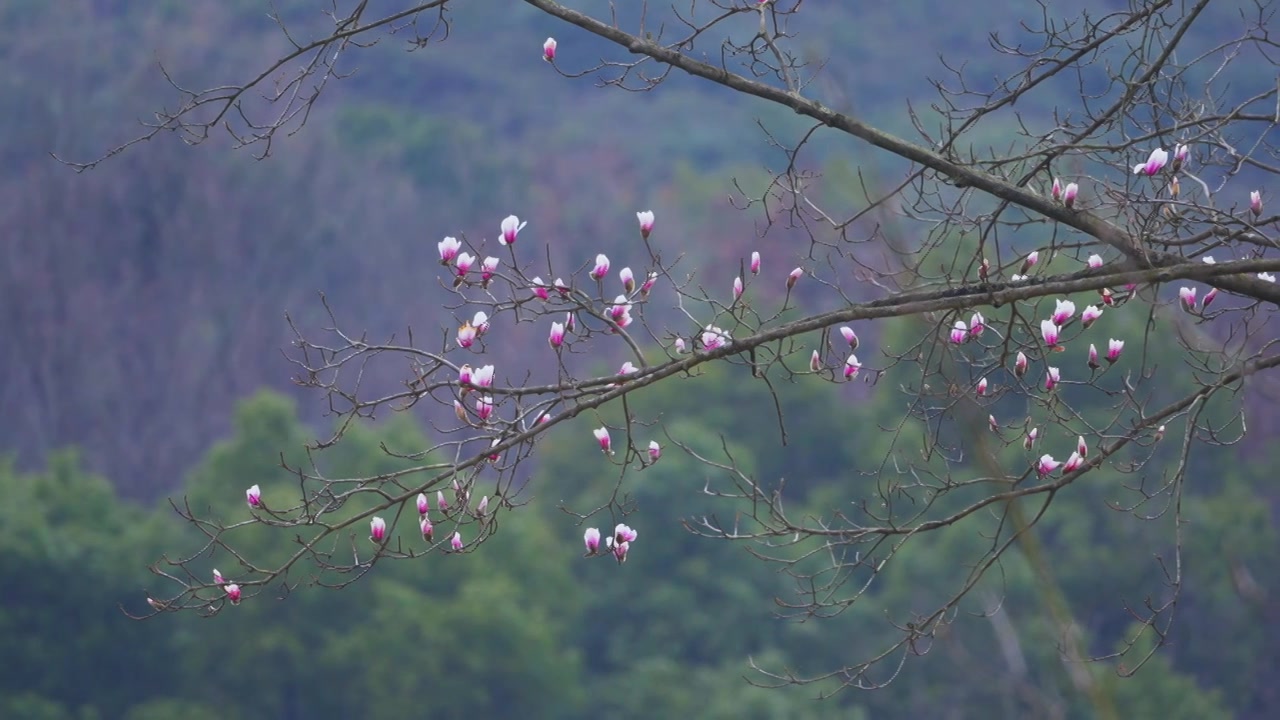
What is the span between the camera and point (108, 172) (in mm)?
30719

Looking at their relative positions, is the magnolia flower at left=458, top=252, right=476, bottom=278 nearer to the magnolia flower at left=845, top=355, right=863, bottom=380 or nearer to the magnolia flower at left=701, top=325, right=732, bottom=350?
the magnolia flower at left=701, top=325, right=732, bottom=350

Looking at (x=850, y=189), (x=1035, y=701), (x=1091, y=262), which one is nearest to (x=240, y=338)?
(x=850, y=189)

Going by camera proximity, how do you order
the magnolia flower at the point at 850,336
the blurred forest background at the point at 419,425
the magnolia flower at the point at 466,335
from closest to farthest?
the magnolia flower at the point at 466,335, the magnolia flower at the point at 850,336, the blurred forest background at the point at 419,425

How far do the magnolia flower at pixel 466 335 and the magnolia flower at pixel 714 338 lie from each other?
1.65ft

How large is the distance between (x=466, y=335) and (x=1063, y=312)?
127 cm

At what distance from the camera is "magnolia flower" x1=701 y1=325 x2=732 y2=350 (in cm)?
344

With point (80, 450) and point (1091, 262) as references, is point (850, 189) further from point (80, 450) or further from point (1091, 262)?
point (1091, 262)

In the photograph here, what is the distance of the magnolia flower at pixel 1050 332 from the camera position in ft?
11.1

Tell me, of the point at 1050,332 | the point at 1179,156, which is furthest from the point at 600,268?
the point at 1179,156

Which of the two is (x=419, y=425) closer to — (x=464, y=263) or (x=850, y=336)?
(x=850, y=336)

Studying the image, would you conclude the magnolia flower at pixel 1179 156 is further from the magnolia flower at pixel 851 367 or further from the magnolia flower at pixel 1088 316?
the magnolia flower at pixel 851 367

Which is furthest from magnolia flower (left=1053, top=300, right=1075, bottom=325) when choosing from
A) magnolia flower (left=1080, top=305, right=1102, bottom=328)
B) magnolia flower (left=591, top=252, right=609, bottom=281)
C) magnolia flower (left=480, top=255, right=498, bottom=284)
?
magnolia flower (left=480, top=255, right=498, bottom=284)

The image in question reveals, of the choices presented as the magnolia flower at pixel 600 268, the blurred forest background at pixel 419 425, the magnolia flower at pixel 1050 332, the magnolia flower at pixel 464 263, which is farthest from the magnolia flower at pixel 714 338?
the blurred forest background at pixel 419 425

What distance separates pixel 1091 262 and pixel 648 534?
72.6ft
